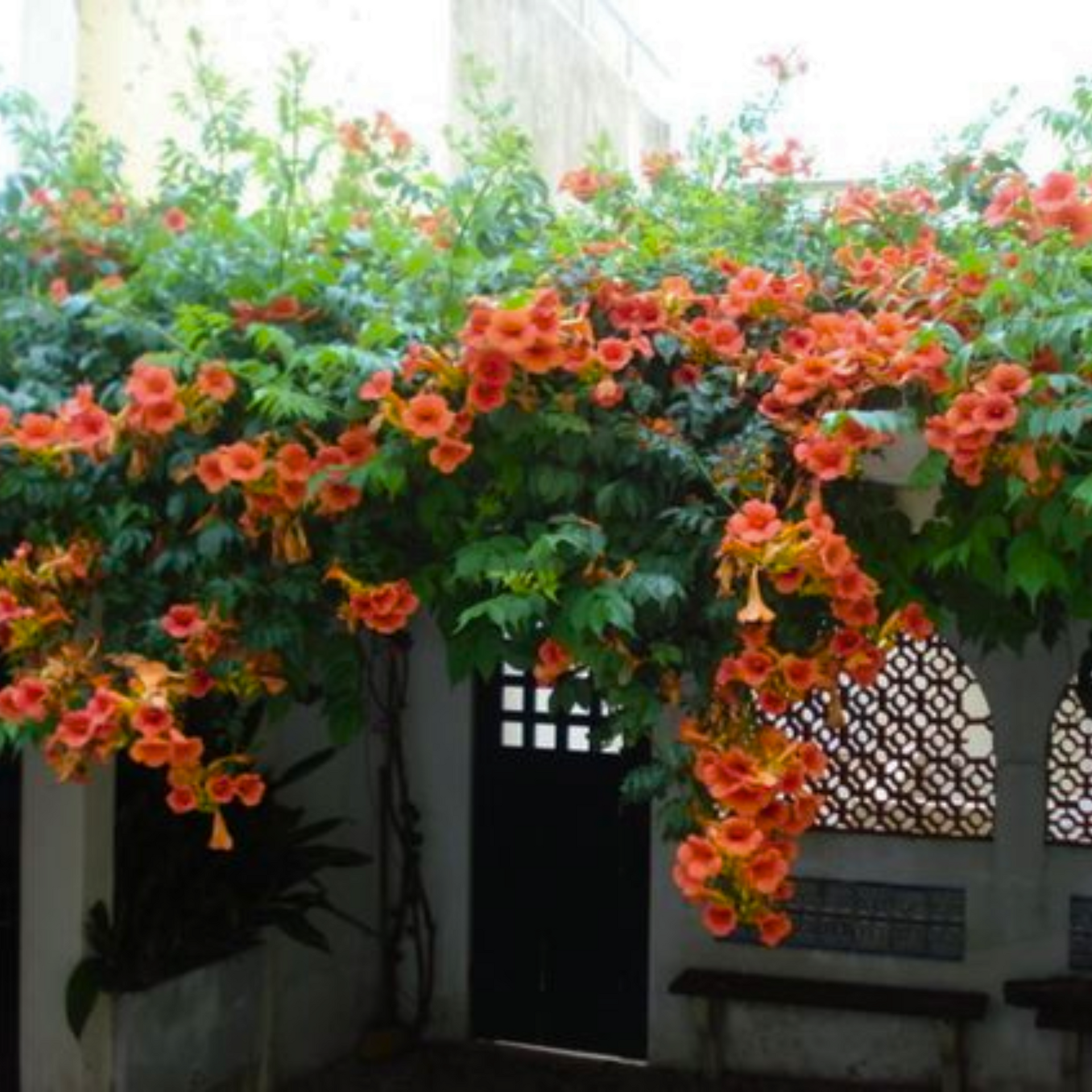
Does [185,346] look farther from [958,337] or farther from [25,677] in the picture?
[958,337]

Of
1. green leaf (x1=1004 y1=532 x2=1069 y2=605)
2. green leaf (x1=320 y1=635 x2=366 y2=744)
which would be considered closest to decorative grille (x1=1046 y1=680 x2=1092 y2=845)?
green leaf (x1=1004 y1=532 x2=1069 y2=605)

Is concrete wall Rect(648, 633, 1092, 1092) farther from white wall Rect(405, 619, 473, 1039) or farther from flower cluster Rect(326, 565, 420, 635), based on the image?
flower cluster Rect(326, 565, 420, 635)

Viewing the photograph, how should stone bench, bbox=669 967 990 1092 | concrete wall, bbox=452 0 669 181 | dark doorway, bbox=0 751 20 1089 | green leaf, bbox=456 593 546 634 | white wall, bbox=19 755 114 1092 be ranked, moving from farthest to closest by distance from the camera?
concrete wall, bbox=452 0 669 181 → stone bench, bbox=669 967 990 1092 → dark doorway, bbox=0 751 20 1089 → white wall, bbox=19 755 114 1092 → green leaf, bbox=456 593 546 634

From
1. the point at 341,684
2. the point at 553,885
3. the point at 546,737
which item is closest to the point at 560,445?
the point at 341,684

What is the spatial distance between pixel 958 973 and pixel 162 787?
10.8ft

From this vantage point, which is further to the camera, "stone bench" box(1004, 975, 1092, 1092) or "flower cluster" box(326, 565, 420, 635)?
"stone bench" box(1004, 975, 1092, 1092)

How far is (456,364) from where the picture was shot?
326cm

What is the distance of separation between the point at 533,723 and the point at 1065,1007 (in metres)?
2.49

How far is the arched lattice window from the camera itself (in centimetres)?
645

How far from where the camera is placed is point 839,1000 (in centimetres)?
638

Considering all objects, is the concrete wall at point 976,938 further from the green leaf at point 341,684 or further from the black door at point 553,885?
the green leaf at point 341,684

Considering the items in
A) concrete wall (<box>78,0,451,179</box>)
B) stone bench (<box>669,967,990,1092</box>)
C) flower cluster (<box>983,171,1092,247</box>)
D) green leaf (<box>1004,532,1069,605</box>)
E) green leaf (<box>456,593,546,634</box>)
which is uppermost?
concrete wall (<box>78,0,451,179</box>)

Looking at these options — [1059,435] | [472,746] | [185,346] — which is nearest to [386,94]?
[472,746]

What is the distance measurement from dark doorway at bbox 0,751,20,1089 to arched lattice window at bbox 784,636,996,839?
Answer: 302 cm
